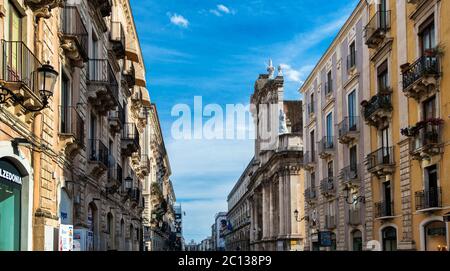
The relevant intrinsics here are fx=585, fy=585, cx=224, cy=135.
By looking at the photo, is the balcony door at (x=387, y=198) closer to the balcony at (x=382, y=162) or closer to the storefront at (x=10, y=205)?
the balcony at (x=382, y=162)

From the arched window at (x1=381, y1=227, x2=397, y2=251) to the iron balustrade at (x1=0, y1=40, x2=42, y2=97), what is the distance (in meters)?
18.1

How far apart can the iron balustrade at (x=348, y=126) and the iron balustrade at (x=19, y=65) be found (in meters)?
21.1

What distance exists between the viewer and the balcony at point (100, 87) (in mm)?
20000

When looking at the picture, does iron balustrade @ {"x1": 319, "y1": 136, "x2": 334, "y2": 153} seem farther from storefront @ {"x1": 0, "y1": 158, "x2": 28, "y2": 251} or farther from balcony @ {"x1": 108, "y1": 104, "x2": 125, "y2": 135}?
storefront @ {"x1": 0, "y1": 158, "x2": 28, "y2": 251}

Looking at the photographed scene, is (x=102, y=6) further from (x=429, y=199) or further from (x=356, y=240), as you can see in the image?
(x=356, y=240)

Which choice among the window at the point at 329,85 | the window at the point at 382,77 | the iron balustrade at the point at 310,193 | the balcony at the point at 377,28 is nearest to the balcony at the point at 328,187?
the iron balustrade at the point at 310,193

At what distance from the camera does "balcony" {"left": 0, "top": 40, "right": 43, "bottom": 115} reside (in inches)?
394

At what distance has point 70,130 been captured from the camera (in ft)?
53.1

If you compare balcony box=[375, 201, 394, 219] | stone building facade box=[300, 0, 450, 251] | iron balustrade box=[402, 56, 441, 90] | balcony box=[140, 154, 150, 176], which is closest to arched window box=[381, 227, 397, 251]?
stone building facade box=[300, 0, 450, 251]

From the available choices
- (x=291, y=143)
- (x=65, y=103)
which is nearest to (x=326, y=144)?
(x=291, y=143)

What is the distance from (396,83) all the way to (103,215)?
13.4m

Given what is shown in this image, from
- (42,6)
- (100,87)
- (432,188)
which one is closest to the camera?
(42,6)

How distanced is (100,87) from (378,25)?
524 inches

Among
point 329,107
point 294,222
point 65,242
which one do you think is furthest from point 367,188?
point 294,222
